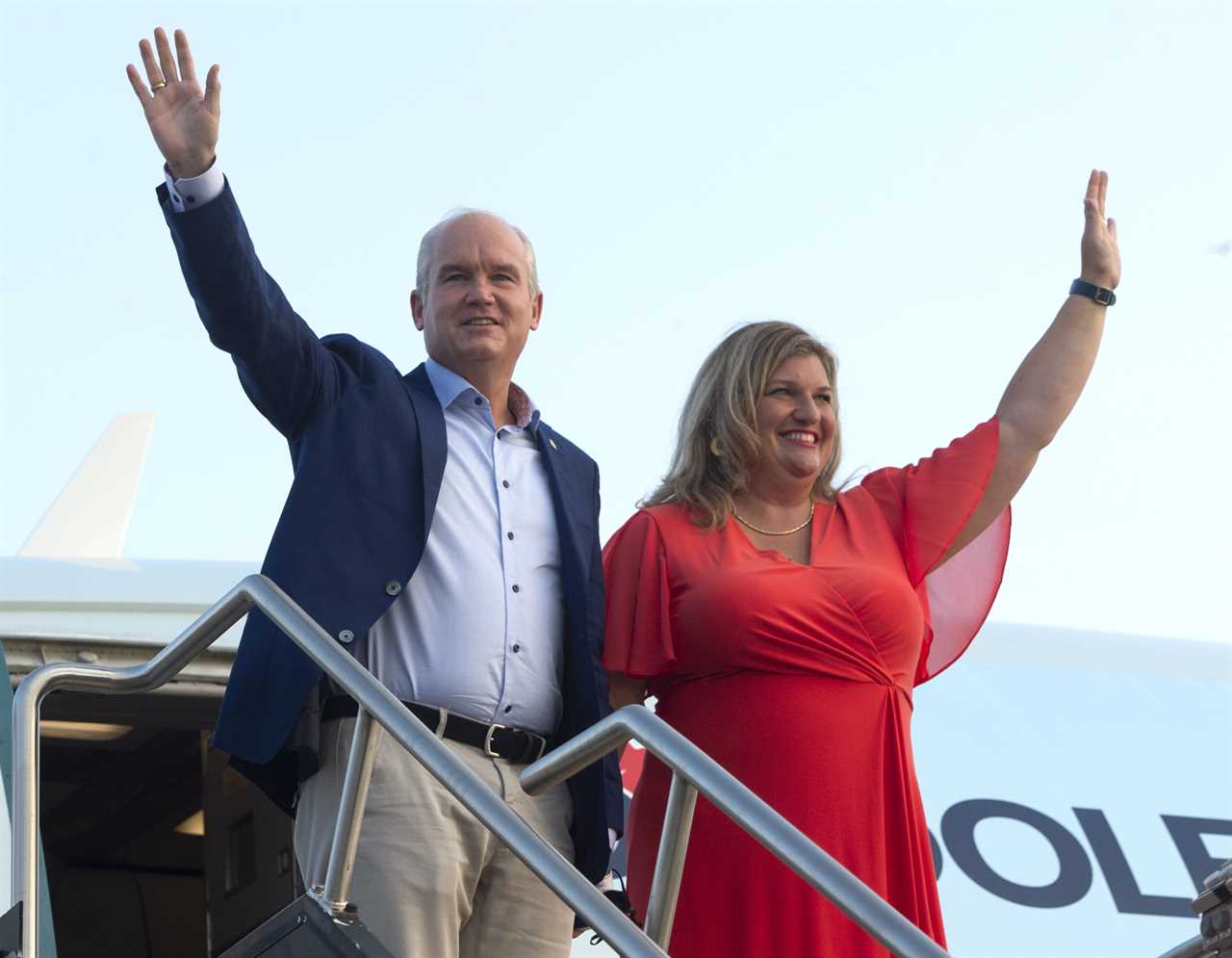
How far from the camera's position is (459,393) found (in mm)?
3217

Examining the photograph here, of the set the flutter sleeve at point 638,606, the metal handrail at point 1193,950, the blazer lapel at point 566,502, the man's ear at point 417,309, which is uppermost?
the man's ear at point 417,309

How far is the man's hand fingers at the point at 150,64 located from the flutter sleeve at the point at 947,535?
1.66 metres

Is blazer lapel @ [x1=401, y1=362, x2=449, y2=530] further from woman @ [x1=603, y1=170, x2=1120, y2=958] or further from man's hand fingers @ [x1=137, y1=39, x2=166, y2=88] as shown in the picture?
man's hand fingers @ [x1=137, y1=39, x2=166, y2=88]

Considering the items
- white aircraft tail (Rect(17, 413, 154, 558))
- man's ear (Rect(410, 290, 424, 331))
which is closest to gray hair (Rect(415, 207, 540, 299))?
man's ear (Rect(410, 290, 424, 331))

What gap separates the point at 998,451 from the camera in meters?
3.48

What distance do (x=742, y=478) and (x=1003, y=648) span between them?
3059 millimetres

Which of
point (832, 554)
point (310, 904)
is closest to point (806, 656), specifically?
point (832, 554)

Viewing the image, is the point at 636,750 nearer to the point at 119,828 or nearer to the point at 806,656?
the point at 806,656

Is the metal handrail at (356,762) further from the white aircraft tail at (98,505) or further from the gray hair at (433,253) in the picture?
the white aircraft tail at (98,505)

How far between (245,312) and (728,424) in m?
1.05

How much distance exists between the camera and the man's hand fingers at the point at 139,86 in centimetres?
289

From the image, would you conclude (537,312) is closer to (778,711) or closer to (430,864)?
(778,711)

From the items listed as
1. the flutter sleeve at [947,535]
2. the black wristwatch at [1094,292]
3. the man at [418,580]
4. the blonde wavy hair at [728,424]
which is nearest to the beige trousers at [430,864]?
the man at [418,580]

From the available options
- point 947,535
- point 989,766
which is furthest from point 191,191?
point 989,766
